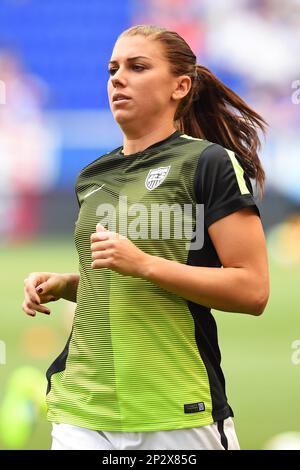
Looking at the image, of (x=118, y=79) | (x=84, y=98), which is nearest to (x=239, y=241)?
(x=118, y=79)

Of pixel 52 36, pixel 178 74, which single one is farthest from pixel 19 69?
pixel 178 74

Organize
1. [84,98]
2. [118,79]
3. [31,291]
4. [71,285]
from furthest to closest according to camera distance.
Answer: [84,98]
[71,285]
[31,291]
[118,79]

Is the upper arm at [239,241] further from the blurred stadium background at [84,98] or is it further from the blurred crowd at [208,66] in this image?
the blurred crowd at [208,66]

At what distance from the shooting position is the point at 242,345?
6.16 metres

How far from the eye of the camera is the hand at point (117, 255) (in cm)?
193

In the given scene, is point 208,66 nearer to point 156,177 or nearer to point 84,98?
point 84,98

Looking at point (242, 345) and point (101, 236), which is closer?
point (101, 236)

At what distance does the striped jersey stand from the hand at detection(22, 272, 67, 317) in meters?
0.16

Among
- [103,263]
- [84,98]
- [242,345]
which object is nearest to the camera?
[103,263]

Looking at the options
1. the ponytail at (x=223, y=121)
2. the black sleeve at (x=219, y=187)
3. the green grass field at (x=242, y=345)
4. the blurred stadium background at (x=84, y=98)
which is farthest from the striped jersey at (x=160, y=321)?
the blurred stadium background at (x=84, y=98)

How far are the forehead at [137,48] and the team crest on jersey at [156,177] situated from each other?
0.90 ft

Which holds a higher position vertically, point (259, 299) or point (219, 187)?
point (219, 187)

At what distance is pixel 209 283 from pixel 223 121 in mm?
622
